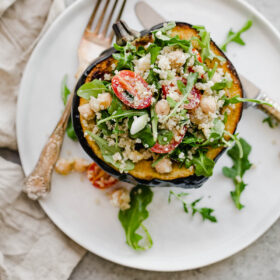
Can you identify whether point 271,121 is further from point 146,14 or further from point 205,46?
point 146,14

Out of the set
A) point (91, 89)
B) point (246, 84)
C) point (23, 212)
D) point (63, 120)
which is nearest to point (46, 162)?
point (63, 120)

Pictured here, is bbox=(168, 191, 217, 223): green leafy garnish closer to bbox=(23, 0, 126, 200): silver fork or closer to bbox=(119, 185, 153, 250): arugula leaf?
bbox=(119, 185, 153, 250): arugula leaf

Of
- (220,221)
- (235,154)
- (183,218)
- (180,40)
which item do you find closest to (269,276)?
(220,221)

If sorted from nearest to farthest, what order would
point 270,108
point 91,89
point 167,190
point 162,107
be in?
point 162,107
point 91,89
point 270,108
point 167,190

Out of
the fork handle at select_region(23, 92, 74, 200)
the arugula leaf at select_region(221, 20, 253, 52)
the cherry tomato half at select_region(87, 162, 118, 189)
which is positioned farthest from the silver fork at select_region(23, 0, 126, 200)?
the arugula leaf at select_region(221, 20, 253, 52)

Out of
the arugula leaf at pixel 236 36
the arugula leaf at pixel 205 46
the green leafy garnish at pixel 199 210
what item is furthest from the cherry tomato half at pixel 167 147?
the arugula leaf at pixel 236 36

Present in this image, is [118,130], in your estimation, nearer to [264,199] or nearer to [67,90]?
[67,90]

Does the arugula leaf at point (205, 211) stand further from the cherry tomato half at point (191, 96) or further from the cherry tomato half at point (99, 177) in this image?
the cherry tomato half at point (191, 96)
